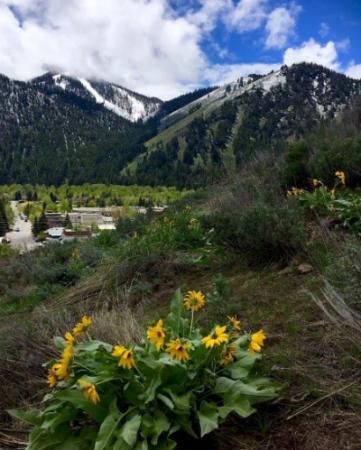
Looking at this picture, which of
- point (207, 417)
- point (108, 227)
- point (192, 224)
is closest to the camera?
point (207, 417)

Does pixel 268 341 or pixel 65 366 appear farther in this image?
pixel 268 341

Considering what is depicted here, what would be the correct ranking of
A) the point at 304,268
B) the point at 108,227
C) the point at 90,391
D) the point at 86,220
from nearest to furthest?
1. the point at 90,391
2. the point at 304,268
3. the point at 108,227
4. the point at 86,220

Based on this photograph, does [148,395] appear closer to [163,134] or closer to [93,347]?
[93,347]

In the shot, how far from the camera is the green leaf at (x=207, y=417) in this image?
1.75 m

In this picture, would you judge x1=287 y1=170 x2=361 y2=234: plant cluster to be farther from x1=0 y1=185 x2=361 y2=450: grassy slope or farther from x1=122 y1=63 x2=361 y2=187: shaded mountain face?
x1=122 y1=63 x2=361 y2=187: shaded mountain face

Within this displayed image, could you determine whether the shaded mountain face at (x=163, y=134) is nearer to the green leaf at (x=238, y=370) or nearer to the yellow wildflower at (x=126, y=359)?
the green leaf at (x=238, y=370)

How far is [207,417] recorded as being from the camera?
5.98ft

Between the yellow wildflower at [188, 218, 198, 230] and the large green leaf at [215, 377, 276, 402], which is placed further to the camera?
the yellow wildflower at [188, 218, 198, 230]

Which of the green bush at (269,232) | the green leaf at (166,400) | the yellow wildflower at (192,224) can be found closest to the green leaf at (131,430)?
the green leaf at (166,400)

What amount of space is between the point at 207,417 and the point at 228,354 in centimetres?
33

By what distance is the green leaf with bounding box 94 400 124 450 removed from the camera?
1724 mm

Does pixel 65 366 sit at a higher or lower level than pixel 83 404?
higher

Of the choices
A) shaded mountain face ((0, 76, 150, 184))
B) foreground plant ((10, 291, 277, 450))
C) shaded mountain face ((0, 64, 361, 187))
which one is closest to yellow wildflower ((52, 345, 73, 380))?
foreground plant ((10, 291, 277, 450))

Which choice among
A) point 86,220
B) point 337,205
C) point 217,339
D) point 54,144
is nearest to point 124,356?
point 217,339
